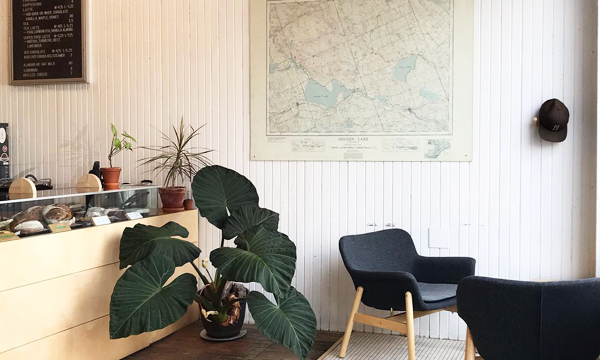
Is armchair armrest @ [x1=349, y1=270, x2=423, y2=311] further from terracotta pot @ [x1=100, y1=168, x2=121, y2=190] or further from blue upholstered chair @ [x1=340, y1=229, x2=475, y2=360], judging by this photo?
terracotta pot @ [x1=100, y1=168, x2=121, y2=190]

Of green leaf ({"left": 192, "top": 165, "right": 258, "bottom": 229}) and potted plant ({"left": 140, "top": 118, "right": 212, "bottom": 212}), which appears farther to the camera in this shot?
potted plant ({"left": 140, "top": 118, "right": 212, "bottom": 212})

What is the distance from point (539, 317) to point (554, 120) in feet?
6.06

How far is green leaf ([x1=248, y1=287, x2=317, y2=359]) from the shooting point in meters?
3.50

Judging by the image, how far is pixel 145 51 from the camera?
489 centimetres

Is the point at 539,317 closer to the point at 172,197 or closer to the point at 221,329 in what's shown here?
the point at 221,329

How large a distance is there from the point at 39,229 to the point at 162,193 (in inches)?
49.2

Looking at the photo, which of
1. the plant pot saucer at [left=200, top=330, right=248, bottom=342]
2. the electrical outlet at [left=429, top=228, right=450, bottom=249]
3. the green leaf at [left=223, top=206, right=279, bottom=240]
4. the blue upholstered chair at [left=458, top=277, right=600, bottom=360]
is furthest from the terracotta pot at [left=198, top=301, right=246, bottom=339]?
the blue upholstered chair at [left=458, top=277, right=600, bottom=360]

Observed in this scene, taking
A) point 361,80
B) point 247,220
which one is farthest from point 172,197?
point 361,80

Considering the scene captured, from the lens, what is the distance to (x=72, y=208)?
11.8 feet

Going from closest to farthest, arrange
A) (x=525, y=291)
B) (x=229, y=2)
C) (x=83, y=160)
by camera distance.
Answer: (x=525, y=291), (x=229, y=2), (x=83, y=160)

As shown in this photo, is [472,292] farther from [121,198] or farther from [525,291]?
[121,198]

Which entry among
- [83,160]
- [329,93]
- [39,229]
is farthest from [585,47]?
[83,160]

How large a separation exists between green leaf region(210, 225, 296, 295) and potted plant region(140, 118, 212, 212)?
34.5 inches

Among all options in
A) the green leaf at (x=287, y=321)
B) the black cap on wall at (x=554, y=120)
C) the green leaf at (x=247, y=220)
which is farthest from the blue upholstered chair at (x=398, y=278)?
the black cap on wall at (x=554, y=120)
